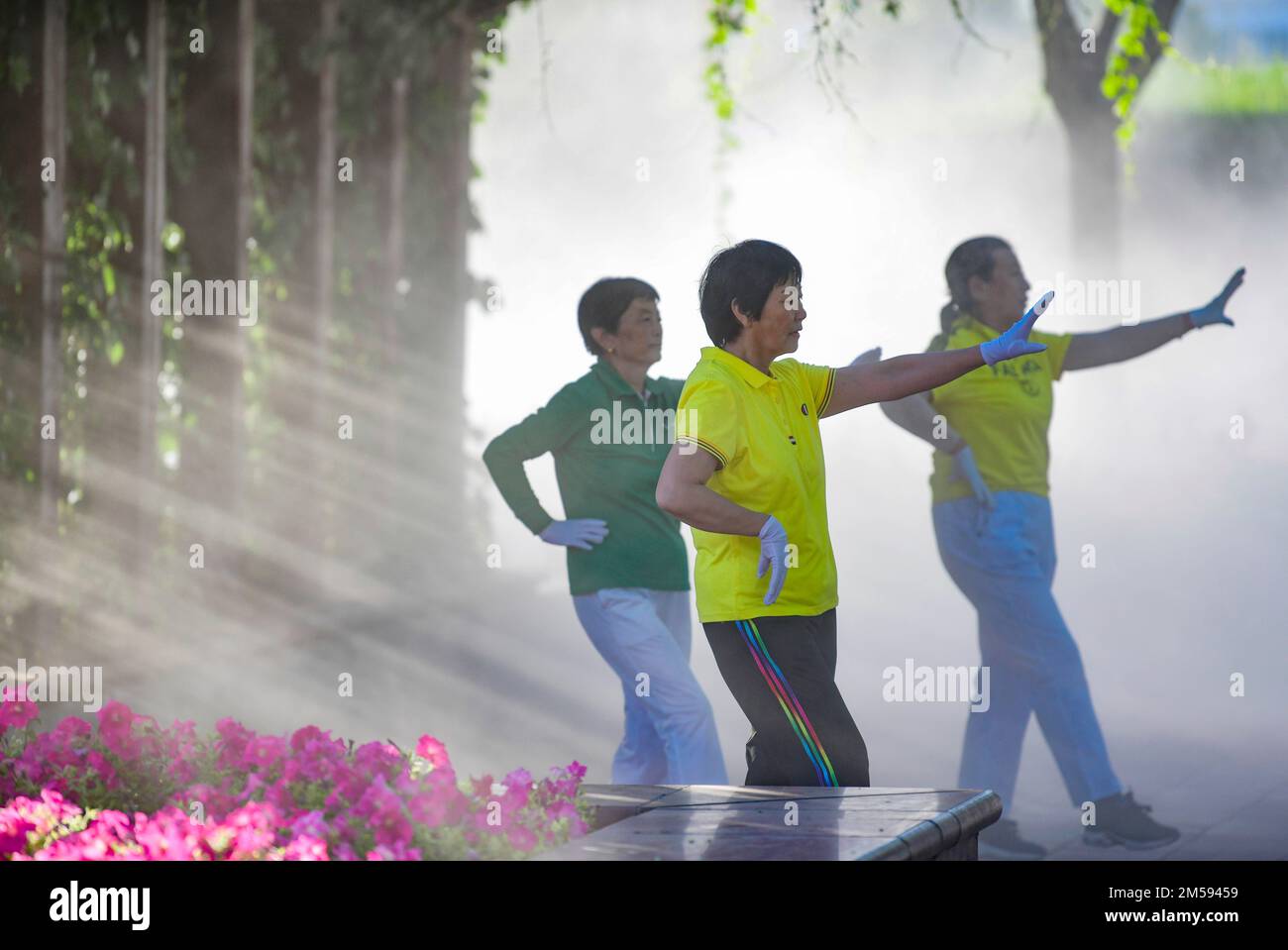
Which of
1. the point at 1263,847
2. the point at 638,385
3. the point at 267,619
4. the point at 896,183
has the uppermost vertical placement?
the point at 896,183

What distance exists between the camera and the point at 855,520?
1498 cm

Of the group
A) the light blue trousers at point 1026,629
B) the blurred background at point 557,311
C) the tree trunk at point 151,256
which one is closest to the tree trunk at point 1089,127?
the blurred background at point 557,311

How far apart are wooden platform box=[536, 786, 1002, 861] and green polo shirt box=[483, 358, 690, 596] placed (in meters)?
1.02

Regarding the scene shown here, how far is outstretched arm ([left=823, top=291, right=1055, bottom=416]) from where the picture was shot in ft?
13.1

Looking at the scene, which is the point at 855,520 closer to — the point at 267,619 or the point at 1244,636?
the point at 1244,636

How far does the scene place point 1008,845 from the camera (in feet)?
17.5

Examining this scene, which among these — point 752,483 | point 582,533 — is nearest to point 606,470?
point 582,533

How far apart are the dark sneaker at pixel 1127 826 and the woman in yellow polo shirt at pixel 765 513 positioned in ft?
5.58

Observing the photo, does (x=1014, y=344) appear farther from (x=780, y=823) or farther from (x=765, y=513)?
(x=780, y=823)

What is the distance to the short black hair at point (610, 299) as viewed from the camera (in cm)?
505

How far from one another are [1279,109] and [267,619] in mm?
8394

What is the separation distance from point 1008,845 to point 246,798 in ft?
8.64

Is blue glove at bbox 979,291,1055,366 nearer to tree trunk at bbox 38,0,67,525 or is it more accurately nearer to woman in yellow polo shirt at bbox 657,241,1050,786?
woman in yellow polo shirt at bbox 657,241,1050,786
